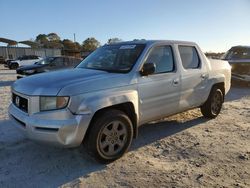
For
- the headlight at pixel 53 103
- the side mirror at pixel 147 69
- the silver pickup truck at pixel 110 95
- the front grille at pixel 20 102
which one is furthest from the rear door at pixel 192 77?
the front grille at pixel 20 102

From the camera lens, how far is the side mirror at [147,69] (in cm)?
445

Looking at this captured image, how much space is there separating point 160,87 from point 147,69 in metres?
0.52

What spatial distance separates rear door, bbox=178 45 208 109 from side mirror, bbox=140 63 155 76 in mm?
1075

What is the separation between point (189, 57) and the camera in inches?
227

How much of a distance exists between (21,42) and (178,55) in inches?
2323

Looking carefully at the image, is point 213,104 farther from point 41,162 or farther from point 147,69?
point 41,162

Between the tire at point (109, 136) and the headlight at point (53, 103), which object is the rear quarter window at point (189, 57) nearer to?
the tire at point (109, 136)

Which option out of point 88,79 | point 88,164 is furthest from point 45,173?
point 88,79

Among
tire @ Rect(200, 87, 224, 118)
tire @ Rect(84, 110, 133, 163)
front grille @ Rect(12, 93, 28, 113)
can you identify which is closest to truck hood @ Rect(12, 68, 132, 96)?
front grille @ Rect(12, 93, 28, 113)

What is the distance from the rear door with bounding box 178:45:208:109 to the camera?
5438 millimetres

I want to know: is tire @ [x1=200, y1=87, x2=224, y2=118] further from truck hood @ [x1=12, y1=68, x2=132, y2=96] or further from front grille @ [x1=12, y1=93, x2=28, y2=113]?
front grille @ [x1=12, y1=93, x2=28, y2=113]

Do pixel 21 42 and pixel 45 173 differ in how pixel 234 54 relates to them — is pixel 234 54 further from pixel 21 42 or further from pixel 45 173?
pixel 21 42

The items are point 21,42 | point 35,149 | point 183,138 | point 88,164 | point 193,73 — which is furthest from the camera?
point 21,42

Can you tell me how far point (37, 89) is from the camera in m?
3.77
